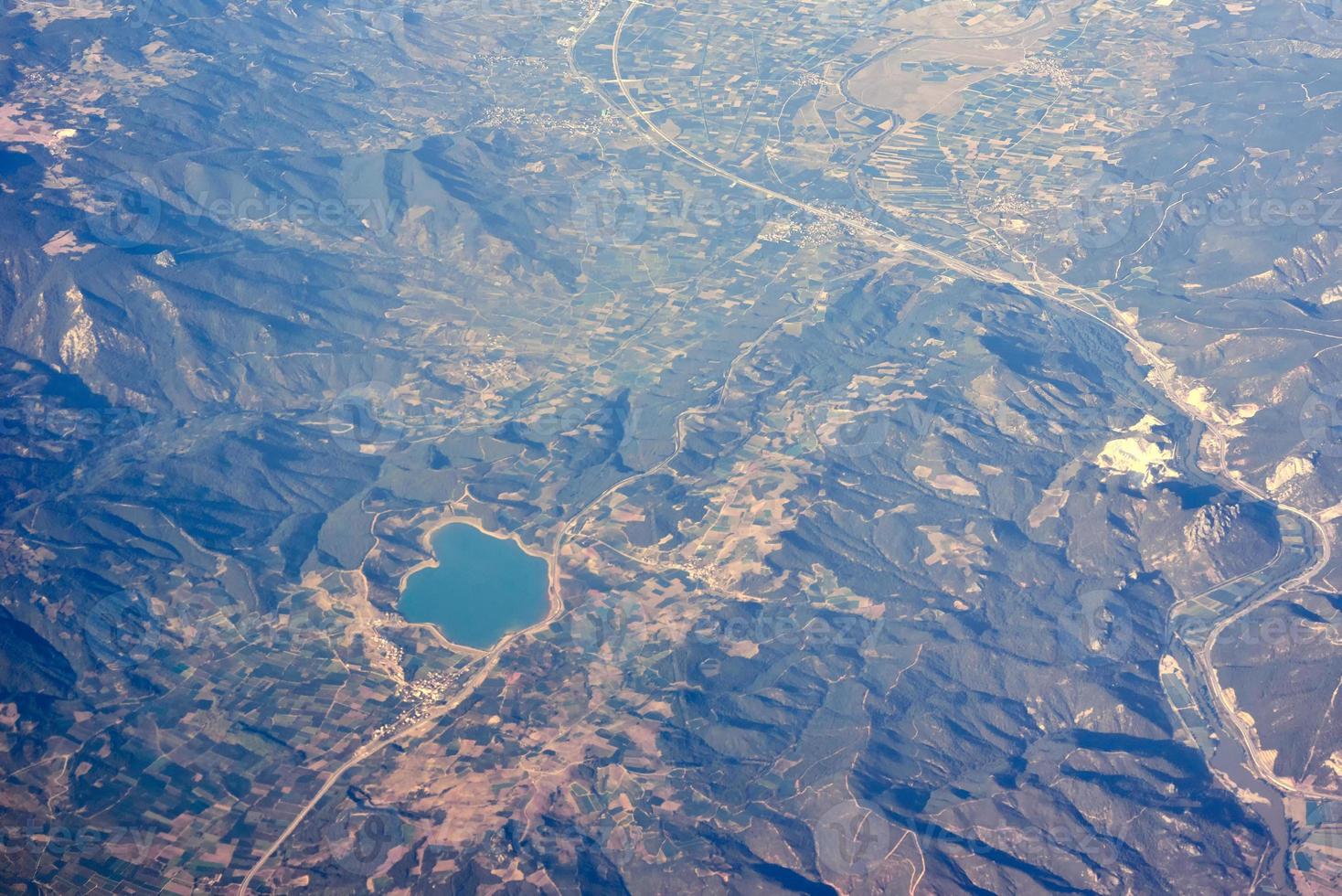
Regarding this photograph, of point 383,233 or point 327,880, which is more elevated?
point 383,233

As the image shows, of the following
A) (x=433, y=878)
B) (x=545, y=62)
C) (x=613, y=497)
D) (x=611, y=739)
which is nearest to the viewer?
(x=433, y=878)

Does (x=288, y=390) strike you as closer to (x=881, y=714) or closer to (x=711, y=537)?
(x=711, y=537)

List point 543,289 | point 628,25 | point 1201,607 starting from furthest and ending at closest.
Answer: point 628,25 → point 543,289 → point 1201,607

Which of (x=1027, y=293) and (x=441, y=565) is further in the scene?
(x=1027, y=293)

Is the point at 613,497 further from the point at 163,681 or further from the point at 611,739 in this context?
Result: the point at 163,681

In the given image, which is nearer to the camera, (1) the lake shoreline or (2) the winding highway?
(2) the winding highway

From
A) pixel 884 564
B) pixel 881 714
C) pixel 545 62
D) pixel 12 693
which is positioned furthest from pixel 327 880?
pixel 545 62

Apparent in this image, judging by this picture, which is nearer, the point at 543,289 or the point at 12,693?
Answer: the point at 12,693

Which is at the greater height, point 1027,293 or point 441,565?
point 441,565

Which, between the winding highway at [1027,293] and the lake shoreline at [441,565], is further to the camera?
the lake shoreline at [441,565]

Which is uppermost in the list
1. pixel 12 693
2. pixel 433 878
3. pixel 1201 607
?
pixel 12 693
